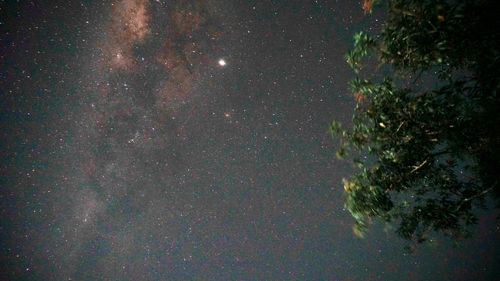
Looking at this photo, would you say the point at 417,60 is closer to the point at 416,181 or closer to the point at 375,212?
the point at 416,181

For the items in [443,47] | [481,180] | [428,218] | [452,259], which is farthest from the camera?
[452,259]

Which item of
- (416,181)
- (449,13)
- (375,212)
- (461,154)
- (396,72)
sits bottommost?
(375,212)

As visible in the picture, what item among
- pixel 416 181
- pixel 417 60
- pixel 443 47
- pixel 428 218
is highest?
pixel 443 47

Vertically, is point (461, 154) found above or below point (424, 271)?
above

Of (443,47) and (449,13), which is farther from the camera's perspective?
(443,47)

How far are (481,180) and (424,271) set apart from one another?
493 feet

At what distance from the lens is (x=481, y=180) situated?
3.68 m

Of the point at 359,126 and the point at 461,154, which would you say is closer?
the point at 461,154

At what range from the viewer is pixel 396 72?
4.18m

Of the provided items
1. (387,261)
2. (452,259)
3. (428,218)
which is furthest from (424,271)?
(428,218)

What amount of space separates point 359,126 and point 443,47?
1.79 m

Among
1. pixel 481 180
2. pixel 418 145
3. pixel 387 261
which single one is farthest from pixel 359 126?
pixel 387 261

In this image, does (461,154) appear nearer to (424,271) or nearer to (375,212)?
(375,212)

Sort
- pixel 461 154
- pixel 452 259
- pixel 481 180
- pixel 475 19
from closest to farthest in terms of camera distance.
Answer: pixel 475 19, pixel 461 154, pixel 481 180, pixel 452 259
